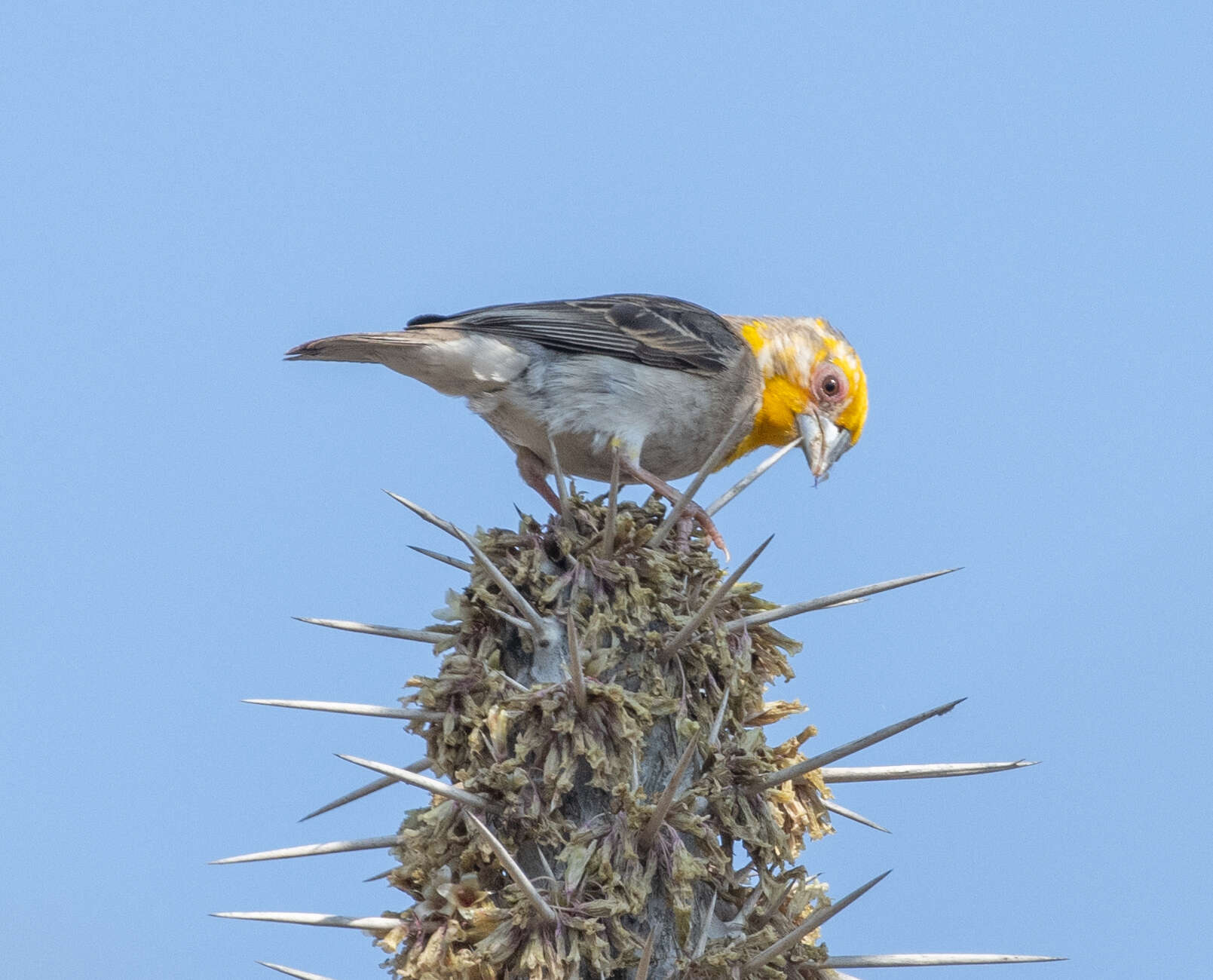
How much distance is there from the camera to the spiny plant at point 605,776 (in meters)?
3.65

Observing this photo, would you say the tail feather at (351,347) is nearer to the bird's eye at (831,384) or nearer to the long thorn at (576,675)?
the bird's eye at (831,384)

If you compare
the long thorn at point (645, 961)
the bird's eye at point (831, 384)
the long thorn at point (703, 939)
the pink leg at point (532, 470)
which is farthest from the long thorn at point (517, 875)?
the bird's eye at point (831, 384)

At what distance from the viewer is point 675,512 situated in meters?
4.25

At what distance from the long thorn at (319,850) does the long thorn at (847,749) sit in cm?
129

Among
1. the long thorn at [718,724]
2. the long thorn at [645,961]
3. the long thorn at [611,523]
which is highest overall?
the long thorn at [611,523]

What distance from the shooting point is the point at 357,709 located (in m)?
4.27

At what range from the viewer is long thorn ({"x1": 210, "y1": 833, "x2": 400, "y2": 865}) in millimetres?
4094

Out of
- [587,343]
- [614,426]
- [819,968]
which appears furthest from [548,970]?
[587,343]

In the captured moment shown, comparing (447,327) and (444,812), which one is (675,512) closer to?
(444,812)

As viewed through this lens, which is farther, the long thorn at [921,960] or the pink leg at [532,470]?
the pink leg at [532,470]

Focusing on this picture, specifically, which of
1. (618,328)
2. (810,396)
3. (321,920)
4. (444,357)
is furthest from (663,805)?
(810,396)

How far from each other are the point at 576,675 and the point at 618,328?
3.12 meters

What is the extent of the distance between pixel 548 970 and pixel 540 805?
0.50 meters

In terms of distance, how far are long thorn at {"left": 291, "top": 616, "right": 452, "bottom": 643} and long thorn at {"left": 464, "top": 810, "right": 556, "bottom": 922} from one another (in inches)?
34.7
